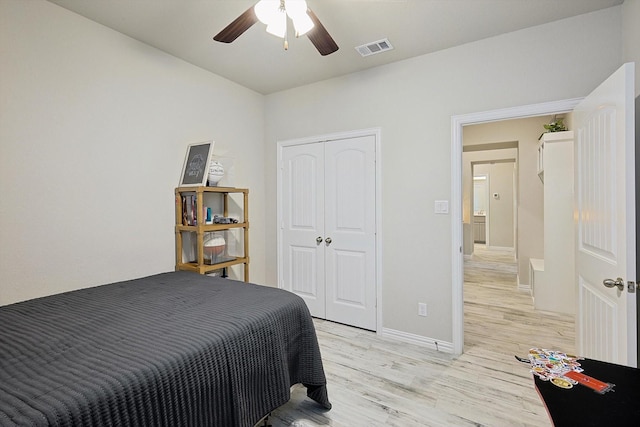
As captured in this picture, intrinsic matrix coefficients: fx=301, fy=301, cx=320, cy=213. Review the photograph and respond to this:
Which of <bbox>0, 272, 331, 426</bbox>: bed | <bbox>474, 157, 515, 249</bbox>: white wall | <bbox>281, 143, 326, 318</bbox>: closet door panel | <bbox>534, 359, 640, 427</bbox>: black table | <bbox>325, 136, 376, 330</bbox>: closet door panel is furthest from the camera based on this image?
<bbox>474, 157, 515, 249</bbox>: white wall

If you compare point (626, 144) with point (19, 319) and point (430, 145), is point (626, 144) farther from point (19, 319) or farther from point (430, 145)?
point (19, 319)

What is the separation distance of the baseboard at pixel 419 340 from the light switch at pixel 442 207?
1181mm

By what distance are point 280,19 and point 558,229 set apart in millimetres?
3878

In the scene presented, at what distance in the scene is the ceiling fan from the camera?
162cm

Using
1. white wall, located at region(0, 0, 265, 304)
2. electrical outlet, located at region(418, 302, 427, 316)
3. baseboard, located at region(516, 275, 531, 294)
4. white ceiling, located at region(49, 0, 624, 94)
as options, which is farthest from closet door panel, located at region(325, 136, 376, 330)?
baseboard, located at region(516, 275, 531, 294)

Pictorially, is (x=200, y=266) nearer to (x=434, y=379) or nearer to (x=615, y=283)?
(x=434, y=379)

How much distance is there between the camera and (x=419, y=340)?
2838 mm

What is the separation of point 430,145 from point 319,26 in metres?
1.55

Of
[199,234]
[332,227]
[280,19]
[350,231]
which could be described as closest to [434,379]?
[350,231]

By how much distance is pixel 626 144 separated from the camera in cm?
150

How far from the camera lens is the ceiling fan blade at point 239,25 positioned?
166cm

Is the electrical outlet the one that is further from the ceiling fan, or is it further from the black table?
the ceiling fan

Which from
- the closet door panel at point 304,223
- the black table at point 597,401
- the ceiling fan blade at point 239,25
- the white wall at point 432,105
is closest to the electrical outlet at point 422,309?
the white wall at point 432,105

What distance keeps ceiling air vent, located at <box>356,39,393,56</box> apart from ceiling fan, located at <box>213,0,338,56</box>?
87 cm
